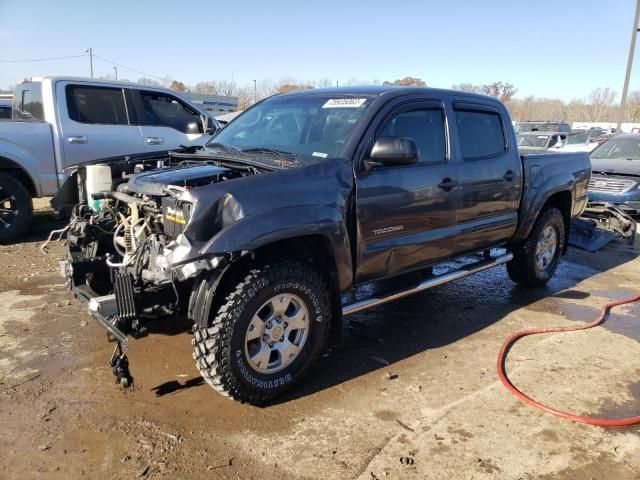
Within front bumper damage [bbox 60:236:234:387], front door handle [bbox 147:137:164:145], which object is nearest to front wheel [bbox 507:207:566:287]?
front bumper damage [bbox 60:236:234:387]

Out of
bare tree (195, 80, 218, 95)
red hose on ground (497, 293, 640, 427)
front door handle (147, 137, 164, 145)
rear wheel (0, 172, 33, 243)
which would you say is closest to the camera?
red hose on ground (497, 293, 640, 427)

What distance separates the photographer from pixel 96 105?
7473mm

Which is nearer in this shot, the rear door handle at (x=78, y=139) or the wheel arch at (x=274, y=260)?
the wheel arch at (x=274, y=260)

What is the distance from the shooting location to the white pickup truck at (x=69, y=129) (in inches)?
267

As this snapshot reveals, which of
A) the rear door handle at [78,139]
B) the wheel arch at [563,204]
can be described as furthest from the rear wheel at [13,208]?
the wheel arch at [563,204]

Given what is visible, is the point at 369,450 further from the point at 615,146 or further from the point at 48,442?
the point at 615,146

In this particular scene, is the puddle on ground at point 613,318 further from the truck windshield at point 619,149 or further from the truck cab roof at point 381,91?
the truck windshield at point 619,149

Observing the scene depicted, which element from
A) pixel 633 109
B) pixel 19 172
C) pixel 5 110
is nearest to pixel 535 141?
pixel 5 110

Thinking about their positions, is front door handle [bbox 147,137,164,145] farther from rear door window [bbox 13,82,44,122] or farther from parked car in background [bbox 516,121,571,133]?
parked car in background [bbox 516,121,571,133]

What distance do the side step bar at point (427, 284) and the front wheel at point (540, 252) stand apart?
324 millimetres

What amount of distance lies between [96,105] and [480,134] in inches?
215

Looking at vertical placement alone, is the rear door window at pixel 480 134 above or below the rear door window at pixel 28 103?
below

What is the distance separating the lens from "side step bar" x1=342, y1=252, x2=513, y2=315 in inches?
146

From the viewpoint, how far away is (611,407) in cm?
344
